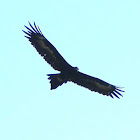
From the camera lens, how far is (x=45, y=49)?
84.8 ft

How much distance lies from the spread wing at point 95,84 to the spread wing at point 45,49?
0.90 meters

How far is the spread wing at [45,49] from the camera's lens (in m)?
25.7

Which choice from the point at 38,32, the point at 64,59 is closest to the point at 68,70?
the point at 64,59

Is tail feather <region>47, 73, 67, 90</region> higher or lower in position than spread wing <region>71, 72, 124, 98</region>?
lower

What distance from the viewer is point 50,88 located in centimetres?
2489

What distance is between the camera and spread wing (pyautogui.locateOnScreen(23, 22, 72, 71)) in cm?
2573

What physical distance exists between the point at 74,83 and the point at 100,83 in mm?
1324

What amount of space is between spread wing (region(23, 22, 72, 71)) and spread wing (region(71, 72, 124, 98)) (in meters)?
0.90

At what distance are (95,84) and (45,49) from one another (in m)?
3.16

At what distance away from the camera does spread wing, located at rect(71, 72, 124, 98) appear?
26.7m

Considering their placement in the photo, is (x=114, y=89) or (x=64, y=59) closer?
(x=64, y=59)

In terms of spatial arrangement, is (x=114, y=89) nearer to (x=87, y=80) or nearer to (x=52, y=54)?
(x=87, y=80)

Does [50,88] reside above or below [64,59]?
below

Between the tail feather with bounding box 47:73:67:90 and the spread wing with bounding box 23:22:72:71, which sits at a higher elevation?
the spread wing with bounding box 23:22:72:71
